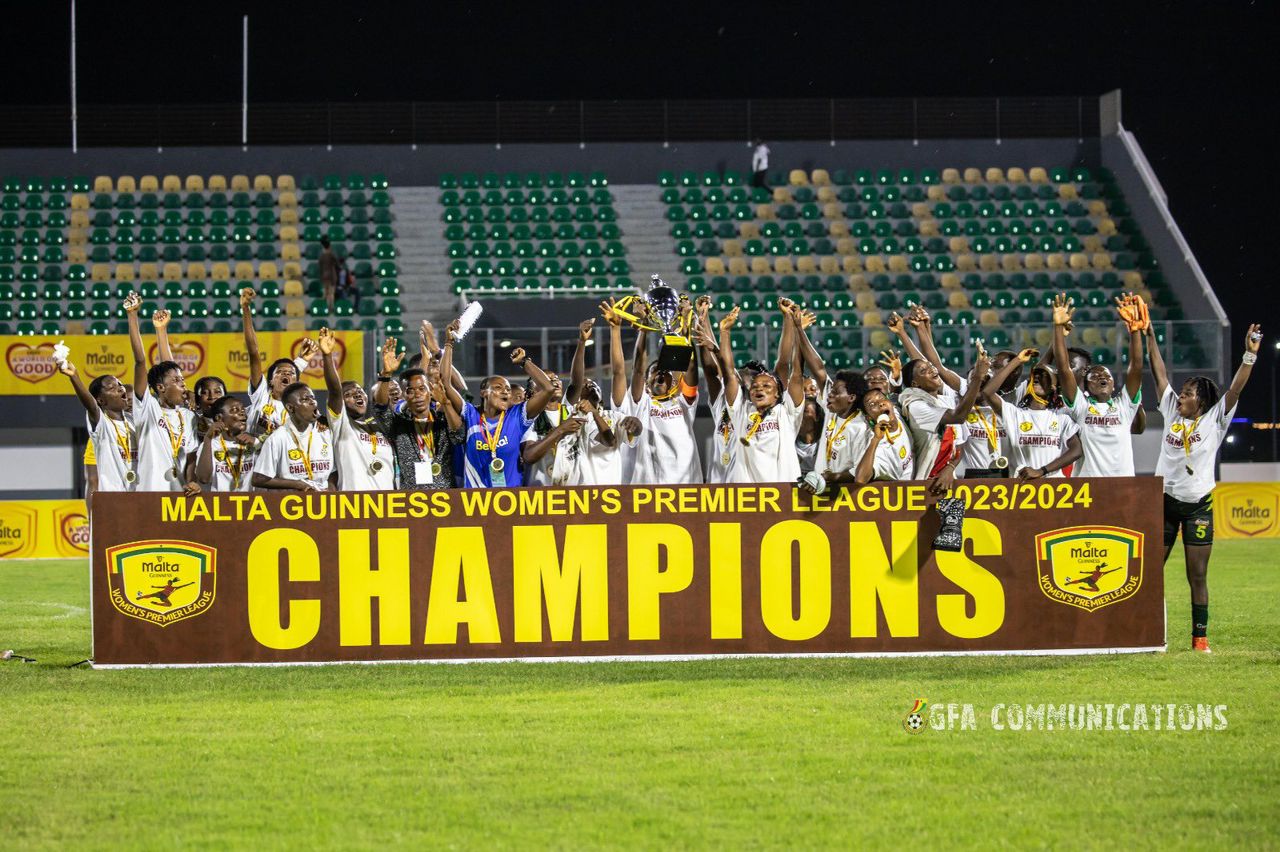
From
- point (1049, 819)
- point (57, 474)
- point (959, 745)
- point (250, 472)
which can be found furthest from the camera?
point (57, 474)

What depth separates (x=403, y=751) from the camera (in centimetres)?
764

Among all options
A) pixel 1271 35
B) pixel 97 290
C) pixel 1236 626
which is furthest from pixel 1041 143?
pixel 1236 626

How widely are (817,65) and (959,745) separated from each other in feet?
109

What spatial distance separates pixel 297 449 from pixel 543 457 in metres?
1.88

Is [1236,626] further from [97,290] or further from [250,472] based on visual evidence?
[97,290]

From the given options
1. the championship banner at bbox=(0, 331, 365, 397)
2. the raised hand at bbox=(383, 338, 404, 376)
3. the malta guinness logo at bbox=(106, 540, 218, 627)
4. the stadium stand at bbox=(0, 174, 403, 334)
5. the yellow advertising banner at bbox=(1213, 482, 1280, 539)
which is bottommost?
the yellow advertising banner at bbox=(1213, 482, 1280, 539)

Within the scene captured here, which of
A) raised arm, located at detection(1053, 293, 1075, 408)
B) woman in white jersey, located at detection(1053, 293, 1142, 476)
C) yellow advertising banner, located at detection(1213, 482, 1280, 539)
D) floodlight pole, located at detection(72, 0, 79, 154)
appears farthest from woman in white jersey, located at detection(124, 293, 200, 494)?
floodlight pole, located at detection(72, 0, 79, 154)

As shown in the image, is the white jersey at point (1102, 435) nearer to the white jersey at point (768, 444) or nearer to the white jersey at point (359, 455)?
the white jersey at point (768, 444)

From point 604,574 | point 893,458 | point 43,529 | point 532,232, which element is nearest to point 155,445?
point 604,574

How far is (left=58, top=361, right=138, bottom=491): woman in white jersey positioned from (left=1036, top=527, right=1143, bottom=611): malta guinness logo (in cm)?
715

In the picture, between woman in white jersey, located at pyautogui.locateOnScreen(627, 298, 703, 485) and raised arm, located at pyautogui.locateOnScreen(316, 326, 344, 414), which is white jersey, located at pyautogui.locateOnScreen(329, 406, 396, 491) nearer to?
raised arm, located at pyautogui.locateOnScreen(316, 326, 344, 414)

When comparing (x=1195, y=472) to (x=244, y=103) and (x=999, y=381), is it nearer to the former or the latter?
(x=999, y=381)

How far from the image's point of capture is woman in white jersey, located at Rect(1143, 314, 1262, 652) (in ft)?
36.6

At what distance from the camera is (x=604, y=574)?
10680 millimetres
